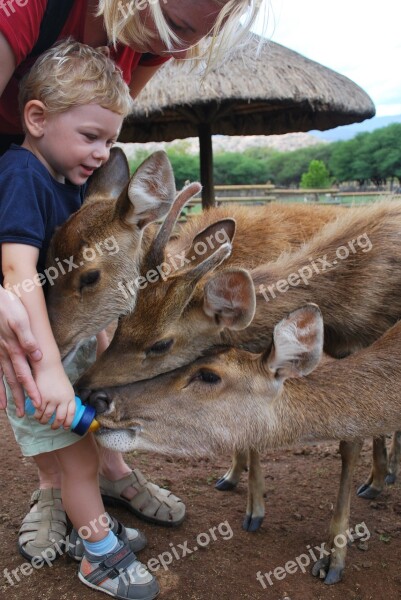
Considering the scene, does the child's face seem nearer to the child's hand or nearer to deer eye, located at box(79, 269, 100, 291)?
deer eye, located at box(79, 269, 100, 291)

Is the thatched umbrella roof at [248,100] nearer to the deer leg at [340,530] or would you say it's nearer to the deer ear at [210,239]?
the deer ear at [210,239]

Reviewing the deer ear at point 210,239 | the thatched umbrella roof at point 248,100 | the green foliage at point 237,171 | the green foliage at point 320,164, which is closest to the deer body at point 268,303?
the deer ear at point 210,239

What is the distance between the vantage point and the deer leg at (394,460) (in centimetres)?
498

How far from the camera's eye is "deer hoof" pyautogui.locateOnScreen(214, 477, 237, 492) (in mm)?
4723

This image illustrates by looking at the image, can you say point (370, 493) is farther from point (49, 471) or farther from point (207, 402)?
point (49, 471)

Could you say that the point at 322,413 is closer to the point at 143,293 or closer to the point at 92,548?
the point at 143,293

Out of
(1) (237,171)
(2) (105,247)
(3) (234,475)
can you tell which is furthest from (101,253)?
(1) (237,171)

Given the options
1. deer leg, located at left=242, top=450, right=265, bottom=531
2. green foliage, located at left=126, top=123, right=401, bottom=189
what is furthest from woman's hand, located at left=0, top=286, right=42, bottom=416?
green foliage, located at left=126, top=123, right=401, bottom=189

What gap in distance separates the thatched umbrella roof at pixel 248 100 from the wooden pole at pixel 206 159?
2 cm

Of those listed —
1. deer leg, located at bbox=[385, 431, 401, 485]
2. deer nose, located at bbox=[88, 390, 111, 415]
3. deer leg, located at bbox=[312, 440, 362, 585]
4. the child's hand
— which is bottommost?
deer leg, located at bbox=[385, 431, 401, 485]

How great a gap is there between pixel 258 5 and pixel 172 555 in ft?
9.89

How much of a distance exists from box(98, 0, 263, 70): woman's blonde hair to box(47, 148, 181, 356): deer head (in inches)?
23.3

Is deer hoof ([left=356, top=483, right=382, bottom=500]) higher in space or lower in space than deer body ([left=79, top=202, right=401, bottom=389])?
lower

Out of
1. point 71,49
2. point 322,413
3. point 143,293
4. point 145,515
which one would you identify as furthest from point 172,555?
point 71,49
